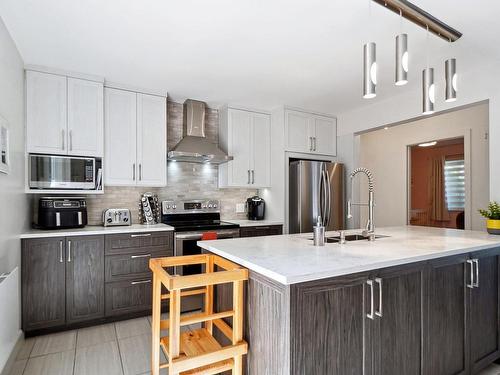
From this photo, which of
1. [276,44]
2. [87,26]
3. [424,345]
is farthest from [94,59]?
[424,345]

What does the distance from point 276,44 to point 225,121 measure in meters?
1.77

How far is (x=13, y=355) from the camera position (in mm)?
2234

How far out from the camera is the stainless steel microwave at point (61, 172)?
279cm

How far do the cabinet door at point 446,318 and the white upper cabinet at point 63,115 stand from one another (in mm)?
3175

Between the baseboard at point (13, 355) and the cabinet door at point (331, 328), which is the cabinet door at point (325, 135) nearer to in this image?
the cabinet door at point (331, 328)

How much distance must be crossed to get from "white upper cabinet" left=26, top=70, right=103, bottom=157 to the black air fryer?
2073 mm

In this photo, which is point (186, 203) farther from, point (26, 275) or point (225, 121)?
point (26, 275)


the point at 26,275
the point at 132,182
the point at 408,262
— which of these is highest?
the point at 132,182

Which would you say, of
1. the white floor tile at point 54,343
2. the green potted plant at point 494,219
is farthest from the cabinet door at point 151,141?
the green potted plant at point 494,219

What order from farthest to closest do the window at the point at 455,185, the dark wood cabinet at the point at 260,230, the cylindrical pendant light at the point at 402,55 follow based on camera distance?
1. the window at the point at 455,185
2. the dark wood cabinet at the point at 260,230
3. the cylindrical pendant light at the point at 402,55

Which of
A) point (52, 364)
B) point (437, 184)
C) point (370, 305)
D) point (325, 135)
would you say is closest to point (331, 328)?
point (370, 305)

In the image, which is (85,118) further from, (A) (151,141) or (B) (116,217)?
(B) (116,217)

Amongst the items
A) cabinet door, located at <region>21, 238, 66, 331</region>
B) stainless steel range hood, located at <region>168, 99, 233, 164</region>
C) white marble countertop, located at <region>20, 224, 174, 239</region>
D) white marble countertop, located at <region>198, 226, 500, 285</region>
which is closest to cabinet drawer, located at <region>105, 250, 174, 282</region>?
white marble countertop, located at <region>20, 224, 174, 239</region>

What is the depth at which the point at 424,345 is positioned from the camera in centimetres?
175
